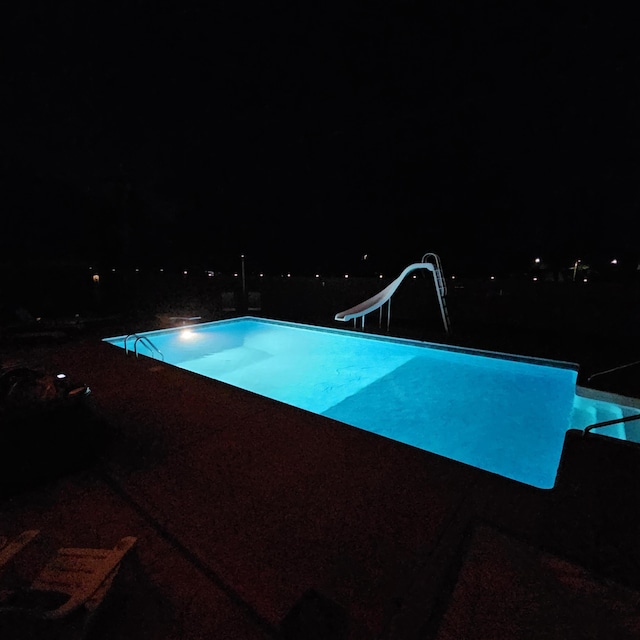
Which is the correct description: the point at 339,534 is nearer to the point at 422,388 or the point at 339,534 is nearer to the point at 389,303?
the point at 422,388

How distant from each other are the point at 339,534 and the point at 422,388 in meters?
5.32

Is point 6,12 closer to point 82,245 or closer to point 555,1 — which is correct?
point 555,1

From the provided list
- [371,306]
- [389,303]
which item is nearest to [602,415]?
[371,306]

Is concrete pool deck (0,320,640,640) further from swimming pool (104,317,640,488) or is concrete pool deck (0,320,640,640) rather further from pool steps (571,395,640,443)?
pool steps (571,395,640,443)

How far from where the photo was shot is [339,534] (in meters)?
2.00

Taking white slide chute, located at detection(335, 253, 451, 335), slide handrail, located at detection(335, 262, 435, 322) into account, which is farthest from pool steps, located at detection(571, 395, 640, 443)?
slide handrail, located at detection(335, 262, 435, 322)

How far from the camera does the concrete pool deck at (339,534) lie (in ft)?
4.90

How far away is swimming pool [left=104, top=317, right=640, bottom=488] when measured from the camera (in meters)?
5.00

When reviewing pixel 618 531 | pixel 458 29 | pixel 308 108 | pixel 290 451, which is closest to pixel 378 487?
pixel 290 451

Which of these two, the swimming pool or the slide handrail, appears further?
the slide handrail

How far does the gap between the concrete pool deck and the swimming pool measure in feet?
6.53

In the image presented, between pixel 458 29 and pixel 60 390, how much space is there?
12540 millimetres

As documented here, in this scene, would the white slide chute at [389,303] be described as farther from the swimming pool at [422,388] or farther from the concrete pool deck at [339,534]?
the concrete pool deck at [339,534]

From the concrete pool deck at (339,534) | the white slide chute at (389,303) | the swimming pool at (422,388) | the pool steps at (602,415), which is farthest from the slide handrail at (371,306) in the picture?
the concrete pool deck at (339,534)
